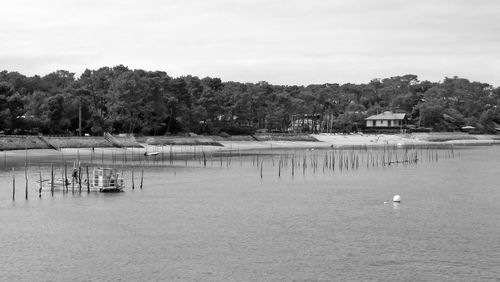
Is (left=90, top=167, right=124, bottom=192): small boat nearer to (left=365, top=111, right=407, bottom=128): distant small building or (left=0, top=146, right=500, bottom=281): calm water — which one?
(left=0, top=146, right=500, bottom=281): calm water

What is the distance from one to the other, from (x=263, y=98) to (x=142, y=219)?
122064 mm

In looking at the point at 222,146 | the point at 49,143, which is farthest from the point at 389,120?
the point at 49,143

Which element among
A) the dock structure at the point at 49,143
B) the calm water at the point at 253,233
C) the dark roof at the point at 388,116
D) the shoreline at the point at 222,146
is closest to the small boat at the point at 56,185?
the calm water at the point at 253,233

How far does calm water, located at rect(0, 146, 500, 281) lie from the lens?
29469 millimetres

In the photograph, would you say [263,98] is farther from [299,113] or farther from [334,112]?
[334,112]

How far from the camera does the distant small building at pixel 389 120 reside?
623 ft

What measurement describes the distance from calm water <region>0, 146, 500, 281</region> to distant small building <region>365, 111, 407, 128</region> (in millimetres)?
127567

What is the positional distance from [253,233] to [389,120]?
15825 centimetres

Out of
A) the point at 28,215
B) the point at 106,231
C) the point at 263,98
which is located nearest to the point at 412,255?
the point at 106,231

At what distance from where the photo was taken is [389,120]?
624ft

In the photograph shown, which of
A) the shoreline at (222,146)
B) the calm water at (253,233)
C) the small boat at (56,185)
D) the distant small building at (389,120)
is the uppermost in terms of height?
the distant small building at (389,120)

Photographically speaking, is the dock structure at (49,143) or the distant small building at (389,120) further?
the distant small building at (389,120)

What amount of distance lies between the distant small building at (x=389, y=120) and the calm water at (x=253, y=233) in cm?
12757

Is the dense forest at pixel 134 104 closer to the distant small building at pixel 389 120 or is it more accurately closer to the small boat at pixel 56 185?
the distant small building at pixel 389 120
